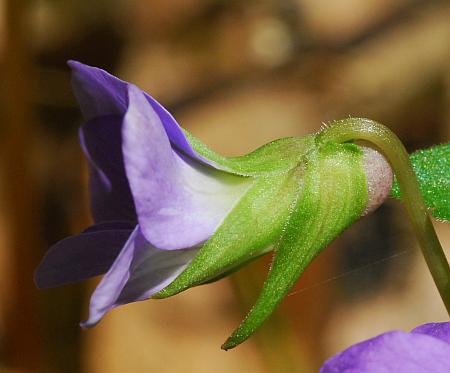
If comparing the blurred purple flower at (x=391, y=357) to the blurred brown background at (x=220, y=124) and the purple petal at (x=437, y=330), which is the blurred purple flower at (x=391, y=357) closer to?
the purple petal at (x=437, y=330)

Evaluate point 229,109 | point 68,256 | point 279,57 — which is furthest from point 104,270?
point 279,57

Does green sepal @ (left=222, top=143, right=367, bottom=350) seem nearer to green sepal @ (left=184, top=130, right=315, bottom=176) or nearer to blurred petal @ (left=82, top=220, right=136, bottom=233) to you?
green sepal @ (left=184, top=130, right=315, bottom=176)

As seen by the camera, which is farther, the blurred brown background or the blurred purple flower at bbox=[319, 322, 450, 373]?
the blurred brown background

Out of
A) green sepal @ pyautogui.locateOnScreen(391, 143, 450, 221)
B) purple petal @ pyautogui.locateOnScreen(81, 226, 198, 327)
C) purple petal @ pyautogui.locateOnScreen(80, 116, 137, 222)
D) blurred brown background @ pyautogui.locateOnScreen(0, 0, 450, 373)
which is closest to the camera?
purple petal @ pyautogui.locateOnScreen(81, 226, 198, 327)

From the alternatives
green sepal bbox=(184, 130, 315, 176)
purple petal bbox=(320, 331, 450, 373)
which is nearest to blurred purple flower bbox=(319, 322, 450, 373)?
purple petal bbox=(320, 331, 450, 373)

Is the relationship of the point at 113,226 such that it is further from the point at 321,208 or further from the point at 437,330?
the point at 437,330

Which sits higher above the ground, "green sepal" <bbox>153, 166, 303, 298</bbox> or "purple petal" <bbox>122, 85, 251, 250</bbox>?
"purple petal" <bbox>122, 85, 251, 250</bbox>

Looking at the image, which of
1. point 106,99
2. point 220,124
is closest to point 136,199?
point 106,99
